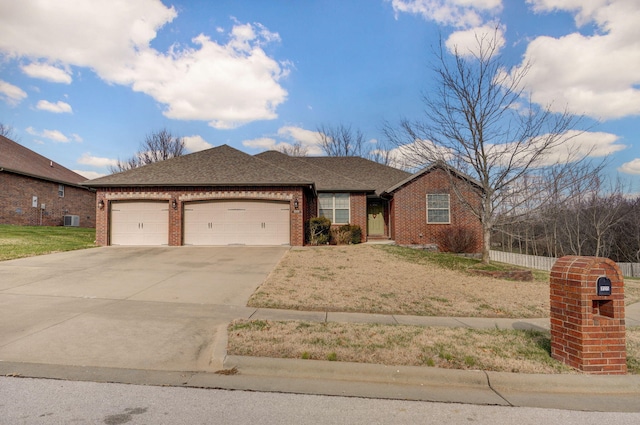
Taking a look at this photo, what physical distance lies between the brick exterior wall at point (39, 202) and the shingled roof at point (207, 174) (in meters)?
11.3

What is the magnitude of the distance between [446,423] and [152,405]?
2.71m

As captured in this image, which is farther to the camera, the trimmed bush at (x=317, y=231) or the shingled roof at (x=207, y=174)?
the trimmed bush at (x=317, y=231)

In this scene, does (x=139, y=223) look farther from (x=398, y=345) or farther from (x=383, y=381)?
(x=383, y=381)

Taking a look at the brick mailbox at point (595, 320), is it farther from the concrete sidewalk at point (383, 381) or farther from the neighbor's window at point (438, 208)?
the neighbor's window at point (438, 208)

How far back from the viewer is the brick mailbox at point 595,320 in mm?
4293

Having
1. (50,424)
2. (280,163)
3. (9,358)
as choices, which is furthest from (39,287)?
(280,163)

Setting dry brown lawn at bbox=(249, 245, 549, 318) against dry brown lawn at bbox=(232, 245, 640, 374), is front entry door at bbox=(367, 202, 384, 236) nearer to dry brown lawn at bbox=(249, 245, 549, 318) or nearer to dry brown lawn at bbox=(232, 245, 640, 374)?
dry brown lawn at bbox=(232, 245, 640, 374)

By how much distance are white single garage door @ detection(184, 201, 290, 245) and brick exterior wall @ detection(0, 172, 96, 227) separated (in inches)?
597

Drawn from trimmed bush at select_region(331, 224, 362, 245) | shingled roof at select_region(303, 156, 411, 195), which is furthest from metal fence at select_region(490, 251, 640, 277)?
trimmed bush at select_region(331, 224, 362, 245)

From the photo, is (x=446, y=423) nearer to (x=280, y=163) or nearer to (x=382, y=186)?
(x=382, y=186)

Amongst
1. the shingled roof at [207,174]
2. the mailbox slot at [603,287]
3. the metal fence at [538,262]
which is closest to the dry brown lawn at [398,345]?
the mailbox slot at [603,287]

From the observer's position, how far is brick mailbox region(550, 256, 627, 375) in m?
4.29

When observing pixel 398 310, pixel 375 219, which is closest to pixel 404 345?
pixel 398 310

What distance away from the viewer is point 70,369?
4.21 m
